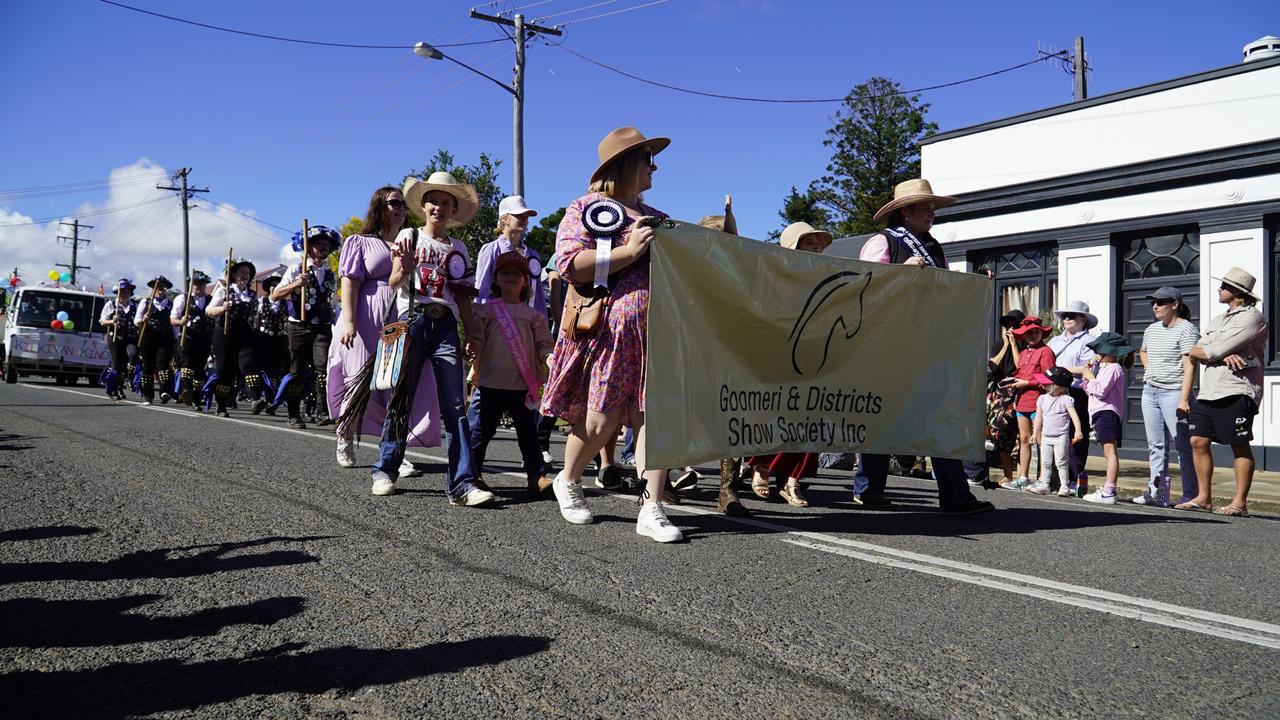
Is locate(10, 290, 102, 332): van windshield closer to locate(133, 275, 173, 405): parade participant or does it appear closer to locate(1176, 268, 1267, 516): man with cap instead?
locate(133, 275, 173, 405): parade participant

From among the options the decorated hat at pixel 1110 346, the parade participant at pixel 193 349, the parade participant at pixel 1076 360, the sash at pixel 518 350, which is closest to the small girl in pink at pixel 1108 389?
the decorated hat at pixel 1110 346

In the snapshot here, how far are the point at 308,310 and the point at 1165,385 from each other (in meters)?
8.39

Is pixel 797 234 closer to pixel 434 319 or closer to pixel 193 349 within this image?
pixel 434 319

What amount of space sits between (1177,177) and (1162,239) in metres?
1.02

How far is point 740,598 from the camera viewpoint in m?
3.56

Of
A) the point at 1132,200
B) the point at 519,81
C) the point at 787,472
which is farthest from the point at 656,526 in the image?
the point at 519,81

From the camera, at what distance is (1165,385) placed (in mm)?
8555

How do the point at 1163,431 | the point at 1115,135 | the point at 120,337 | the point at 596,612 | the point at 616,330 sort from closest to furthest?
the point at 596,612
the point at 616,330
the point at 1163,431
the point at 120,337
the point at 1115,135

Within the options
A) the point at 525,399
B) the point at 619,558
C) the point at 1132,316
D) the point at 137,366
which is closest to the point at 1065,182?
the point at 1132,316

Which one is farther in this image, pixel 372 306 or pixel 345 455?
pixel 345 455

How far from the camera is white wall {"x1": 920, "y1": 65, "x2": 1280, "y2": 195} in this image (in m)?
14.8

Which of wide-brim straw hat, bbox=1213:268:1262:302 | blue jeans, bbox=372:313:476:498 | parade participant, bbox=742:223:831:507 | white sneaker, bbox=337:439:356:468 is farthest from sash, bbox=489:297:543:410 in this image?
wide-brim straw hat, bbox=1213:268:1262:302

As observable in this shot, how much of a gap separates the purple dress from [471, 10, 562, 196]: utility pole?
17.2m

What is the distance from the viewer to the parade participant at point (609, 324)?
470 centimetres
